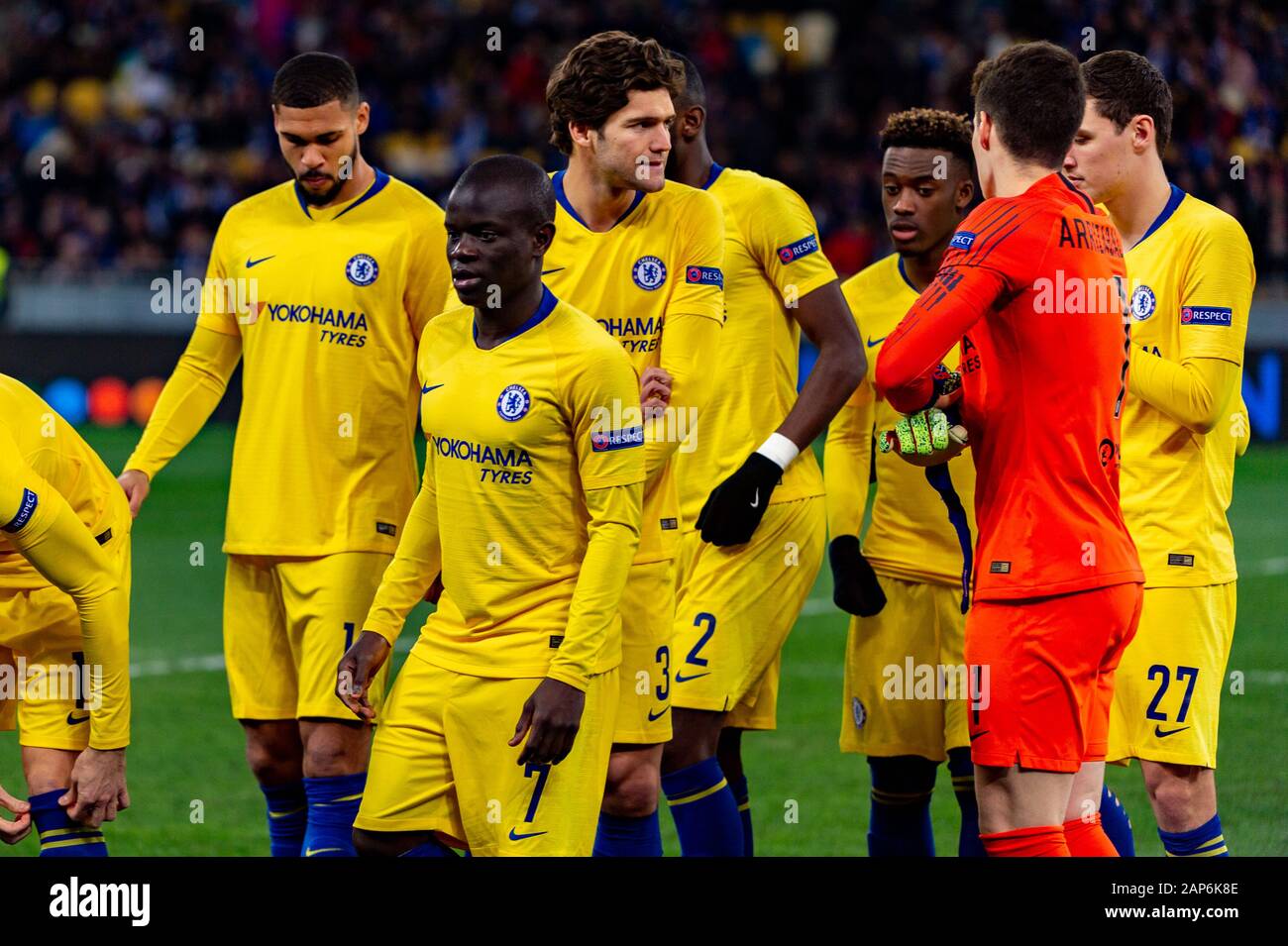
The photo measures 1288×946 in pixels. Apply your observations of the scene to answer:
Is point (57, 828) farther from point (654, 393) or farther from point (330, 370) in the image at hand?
point (654, 393)

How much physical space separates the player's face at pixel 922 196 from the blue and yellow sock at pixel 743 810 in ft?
5.84

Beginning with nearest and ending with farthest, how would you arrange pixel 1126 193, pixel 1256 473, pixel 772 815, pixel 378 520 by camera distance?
pixel 1126 193, pixel 378 520, pixel 772 815, pixel 1256 473

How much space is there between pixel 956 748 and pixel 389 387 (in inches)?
79.3

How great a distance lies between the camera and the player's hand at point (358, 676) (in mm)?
4305

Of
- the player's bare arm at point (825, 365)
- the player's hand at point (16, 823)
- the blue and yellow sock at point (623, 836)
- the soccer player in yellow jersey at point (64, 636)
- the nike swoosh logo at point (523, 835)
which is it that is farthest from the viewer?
the player's bare arm at point (825, 365)

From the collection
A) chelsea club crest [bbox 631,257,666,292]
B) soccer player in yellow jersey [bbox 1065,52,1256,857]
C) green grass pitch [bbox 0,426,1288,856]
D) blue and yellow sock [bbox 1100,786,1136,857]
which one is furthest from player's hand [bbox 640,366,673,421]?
green grass pitch [bbox 0,426,1288,856]

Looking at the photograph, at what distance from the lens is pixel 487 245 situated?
4.16m

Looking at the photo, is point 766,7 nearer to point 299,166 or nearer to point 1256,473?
point 1256,473

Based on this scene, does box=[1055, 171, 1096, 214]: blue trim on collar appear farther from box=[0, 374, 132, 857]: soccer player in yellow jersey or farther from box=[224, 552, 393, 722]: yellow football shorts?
box=[0, 374, 132, 857]: soccer player in yellow jersey

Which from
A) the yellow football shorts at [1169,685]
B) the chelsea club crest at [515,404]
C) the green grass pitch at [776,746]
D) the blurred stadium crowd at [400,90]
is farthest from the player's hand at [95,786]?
the blurred stadium crowd at [400,90]

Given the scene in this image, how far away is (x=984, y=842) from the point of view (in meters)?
4.12

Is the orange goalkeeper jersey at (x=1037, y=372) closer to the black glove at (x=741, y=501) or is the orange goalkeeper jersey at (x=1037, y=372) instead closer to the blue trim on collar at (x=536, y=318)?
the blue trim on collar at (x=536, y=318)

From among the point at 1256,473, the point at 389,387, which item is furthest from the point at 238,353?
the point at 1256,473
